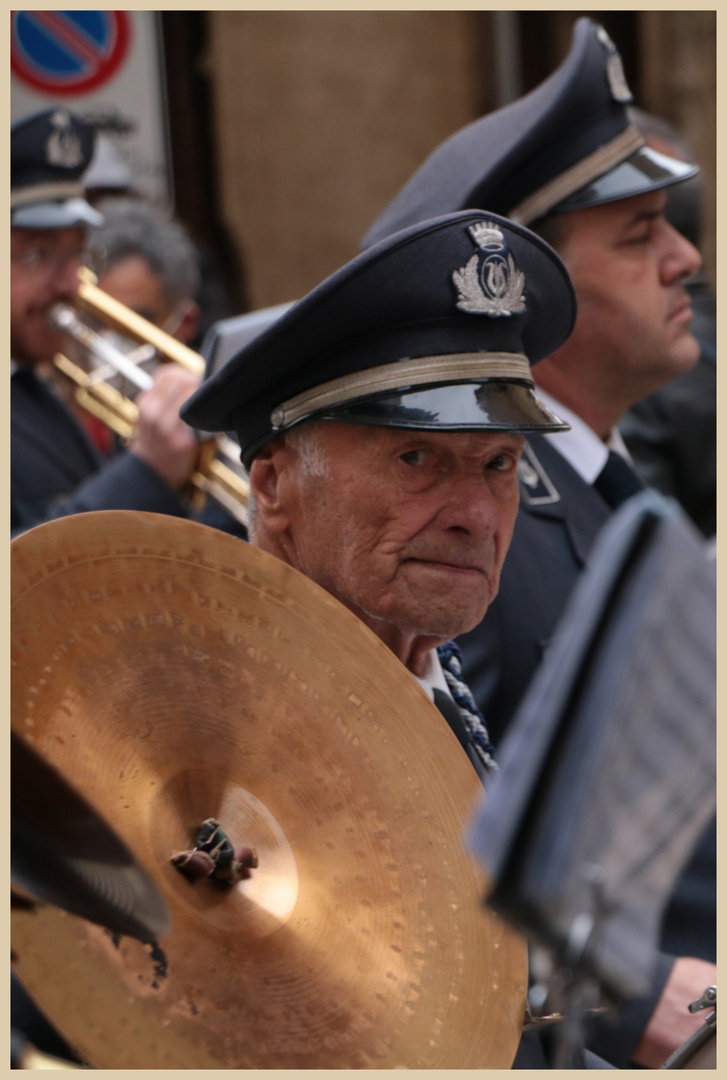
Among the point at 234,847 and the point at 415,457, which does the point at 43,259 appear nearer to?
the point at 415,457

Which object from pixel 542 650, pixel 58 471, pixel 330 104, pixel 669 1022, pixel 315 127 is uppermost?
pixel 330 104

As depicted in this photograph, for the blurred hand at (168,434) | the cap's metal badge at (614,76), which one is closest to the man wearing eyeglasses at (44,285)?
the blurred hand at (168,434)

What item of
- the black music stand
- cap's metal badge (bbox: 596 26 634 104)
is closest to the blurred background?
cap's metal badge (bbox: 596 26 634 104)

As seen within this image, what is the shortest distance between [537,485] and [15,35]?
153 inches

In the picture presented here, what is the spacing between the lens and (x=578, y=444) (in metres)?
3.01

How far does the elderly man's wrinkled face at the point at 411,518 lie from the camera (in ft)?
6.23

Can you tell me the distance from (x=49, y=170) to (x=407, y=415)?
307 centimetres

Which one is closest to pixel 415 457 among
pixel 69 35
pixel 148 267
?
pixel 148 267

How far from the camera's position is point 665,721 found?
0.92 metres

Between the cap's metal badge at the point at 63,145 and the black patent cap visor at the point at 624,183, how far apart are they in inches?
86.4

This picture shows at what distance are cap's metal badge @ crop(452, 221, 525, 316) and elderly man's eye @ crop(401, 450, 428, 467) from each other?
Result: 0.20 m

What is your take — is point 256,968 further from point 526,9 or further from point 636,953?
point 526,9

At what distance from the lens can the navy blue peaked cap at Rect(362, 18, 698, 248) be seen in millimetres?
2820

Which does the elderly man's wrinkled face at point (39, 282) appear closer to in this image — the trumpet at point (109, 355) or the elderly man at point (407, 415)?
the trumpet at point (109, 355)
